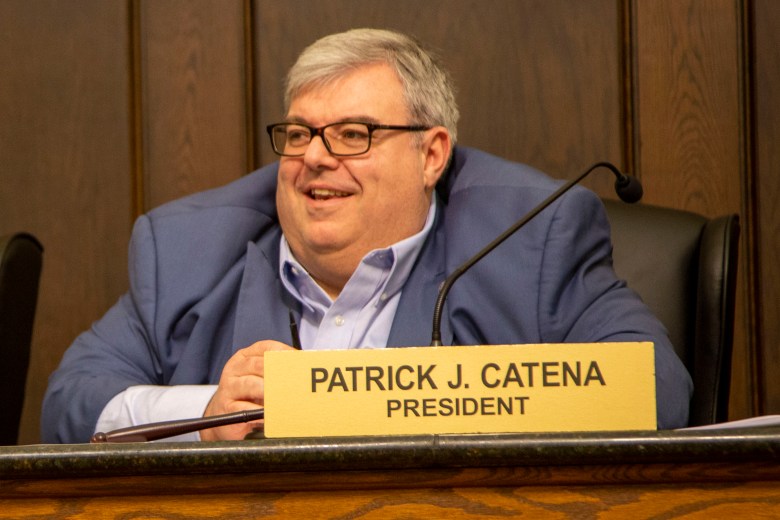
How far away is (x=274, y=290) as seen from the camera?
170 centimetres

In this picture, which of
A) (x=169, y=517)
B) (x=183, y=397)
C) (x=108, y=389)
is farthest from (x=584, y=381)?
(x=108, y=389)

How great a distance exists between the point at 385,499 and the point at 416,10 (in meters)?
1.47

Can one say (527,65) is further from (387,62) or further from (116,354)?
(116,354)

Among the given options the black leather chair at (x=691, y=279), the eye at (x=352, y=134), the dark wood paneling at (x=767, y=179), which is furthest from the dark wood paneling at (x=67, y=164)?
the dark wood paneling at (x=767, y=179)

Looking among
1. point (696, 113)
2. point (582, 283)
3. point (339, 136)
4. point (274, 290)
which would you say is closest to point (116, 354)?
point (274, 290)

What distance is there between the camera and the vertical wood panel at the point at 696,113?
6.79 ft

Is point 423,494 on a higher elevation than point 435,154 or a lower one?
lower

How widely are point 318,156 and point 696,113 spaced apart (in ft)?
2.75

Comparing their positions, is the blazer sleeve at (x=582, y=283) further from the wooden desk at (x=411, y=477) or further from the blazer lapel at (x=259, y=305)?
the wooden desk at (x=411, y=477)

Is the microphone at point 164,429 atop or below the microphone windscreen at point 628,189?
below

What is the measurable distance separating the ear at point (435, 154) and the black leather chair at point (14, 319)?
25.8 inches

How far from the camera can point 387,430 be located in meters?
0.89

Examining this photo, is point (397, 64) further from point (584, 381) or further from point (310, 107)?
point (584, 381)

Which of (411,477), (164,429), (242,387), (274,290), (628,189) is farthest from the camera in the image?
(274,290)
